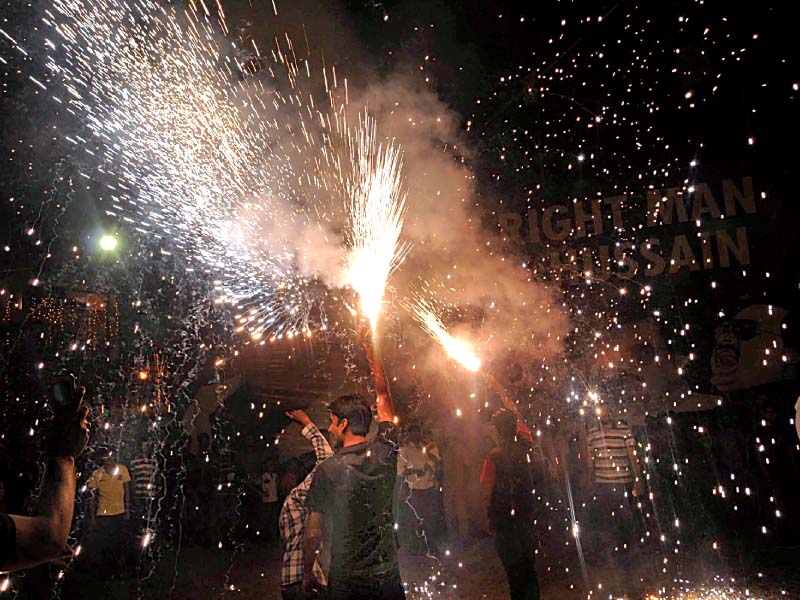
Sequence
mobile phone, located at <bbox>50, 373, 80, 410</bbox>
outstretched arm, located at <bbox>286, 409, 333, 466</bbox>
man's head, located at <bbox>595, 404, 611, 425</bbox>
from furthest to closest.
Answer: man's head, located at <bbox>595, 404, 611, 425</bbox>, outstretched arm, located at <bbox>286, 409, 333, 466</bbox>, mobile phone, located at <bbox>50, 373, 80, 410</bbox>

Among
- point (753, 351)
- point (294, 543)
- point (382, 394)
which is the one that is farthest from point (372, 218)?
point (753, 351)

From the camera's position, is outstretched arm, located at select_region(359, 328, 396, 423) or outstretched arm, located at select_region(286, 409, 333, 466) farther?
outstretched arm, located at select_region(359, 328, 396, 423)

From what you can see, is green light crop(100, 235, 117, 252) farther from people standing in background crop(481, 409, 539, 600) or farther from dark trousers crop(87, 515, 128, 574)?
people standing in background crop(481, 409, 539, 600)

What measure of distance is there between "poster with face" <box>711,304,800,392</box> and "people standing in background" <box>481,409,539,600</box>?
5751mm

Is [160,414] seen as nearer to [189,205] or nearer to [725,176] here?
[189,205]

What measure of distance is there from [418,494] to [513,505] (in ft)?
9.55

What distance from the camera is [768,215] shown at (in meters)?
8.54

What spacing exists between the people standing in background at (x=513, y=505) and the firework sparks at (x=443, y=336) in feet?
13.0

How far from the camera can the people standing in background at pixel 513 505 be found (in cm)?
378

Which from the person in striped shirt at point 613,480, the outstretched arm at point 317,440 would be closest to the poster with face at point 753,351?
the person in striped shirt at point 613,480

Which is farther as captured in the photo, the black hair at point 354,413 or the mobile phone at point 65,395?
the black hair at point 354,413

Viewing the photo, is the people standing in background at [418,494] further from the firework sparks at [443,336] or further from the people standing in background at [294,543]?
the people standing in background at [294,543]

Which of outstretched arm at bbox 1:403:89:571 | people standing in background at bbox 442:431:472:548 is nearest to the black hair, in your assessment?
outstretched arm at bbox 1:403:89:571

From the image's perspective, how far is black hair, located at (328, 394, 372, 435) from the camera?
270 centimetres
